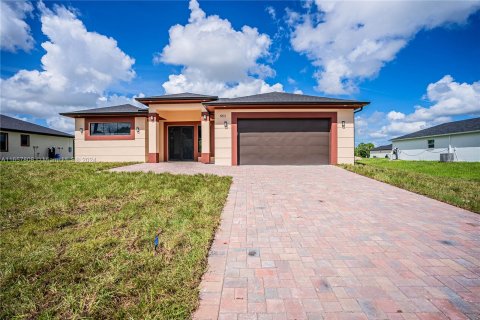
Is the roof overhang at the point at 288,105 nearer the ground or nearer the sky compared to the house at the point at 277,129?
nearer the sky

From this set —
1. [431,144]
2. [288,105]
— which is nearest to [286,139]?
[288,105]

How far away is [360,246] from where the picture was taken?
310 cm

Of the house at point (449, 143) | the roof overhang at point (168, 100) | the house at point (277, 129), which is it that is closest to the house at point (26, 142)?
the roof overhang at point (168, 100)

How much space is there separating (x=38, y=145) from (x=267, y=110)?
24813 millimetres

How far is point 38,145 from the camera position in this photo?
23281 millimetres

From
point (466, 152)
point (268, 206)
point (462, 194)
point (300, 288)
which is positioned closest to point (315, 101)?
point (462, 194)

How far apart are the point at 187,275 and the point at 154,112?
13.7 metres

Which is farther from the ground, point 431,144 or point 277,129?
point 277,129

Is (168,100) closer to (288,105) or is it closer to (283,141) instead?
(288,105)

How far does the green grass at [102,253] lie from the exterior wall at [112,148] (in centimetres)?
1009

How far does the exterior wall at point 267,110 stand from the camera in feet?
42.8

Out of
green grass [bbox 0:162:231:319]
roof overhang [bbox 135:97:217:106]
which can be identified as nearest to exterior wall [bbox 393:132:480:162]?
roof overhang [bbox 135:97:217:106]

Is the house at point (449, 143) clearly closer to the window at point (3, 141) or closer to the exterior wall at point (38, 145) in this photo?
the exterior wall at point (38, 145)

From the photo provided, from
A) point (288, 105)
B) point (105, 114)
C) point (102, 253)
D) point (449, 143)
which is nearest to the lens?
point (102, 253)
